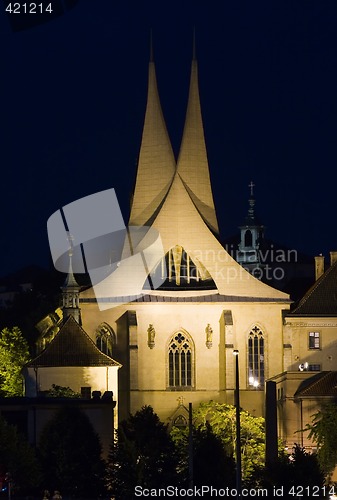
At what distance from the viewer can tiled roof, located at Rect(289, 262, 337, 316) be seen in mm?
115750

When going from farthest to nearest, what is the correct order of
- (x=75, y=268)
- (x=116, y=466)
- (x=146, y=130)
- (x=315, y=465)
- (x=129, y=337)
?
(x=75, y=268)
(x=146, y=130)
(x=129, y=337)
(x=116, y=466)
(x=315, y=465)

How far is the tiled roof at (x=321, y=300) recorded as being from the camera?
11575 centimetres

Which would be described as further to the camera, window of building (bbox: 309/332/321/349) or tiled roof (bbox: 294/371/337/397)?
window of building (bbox: 309/332/321/349)

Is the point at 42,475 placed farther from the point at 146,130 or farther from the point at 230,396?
the point at 146,130

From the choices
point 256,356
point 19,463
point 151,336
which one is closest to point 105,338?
point 151,336

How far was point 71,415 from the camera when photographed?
8475 cm

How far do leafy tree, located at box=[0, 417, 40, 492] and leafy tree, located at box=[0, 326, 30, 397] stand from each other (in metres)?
44.6

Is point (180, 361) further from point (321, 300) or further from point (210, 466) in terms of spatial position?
point (210, 466)

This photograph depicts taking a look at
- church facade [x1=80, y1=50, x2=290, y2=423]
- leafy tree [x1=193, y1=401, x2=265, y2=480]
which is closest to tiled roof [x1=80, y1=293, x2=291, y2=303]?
church facade [x1=80, y1=50, x2=290, y2=423]

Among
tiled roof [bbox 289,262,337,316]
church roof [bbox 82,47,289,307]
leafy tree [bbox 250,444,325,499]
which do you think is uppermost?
church roof [bbox 82,47,289,307]

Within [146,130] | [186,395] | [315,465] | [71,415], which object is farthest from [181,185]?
[315,465]

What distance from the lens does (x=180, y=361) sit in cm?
11606

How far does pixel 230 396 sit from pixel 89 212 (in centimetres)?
2572

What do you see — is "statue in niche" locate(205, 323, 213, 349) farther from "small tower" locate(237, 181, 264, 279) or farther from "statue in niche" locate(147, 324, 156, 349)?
"small tower" locate(237, 181, 264, 279)
